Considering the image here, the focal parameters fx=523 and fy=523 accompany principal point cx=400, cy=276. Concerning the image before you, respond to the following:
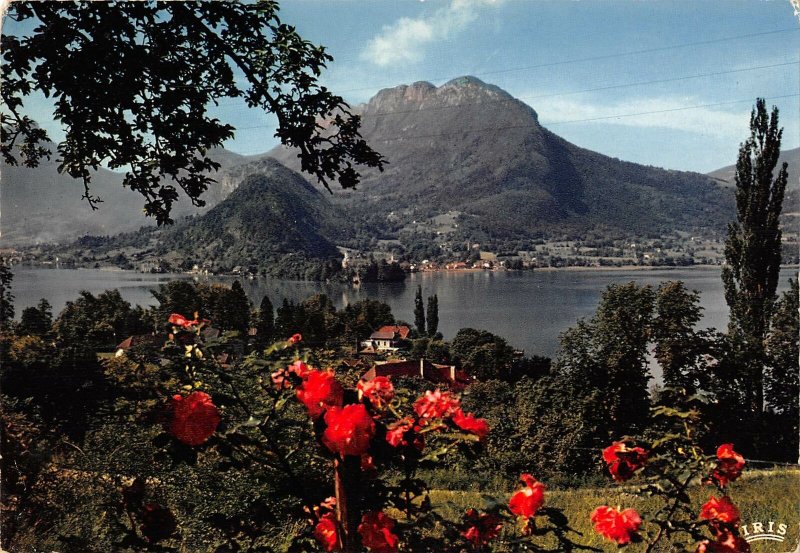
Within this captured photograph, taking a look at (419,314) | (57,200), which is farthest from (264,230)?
(419,314)

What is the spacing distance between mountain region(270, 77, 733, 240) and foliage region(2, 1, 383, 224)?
184 millimetres

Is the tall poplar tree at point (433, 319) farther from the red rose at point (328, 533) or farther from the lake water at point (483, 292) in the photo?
the red rose at point (328, 533)

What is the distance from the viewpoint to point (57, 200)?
2.46 metres

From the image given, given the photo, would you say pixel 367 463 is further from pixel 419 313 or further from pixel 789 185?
pixel 789 185

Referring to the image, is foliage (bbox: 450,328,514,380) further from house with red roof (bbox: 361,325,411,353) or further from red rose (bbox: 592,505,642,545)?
red rose (bbox: 592,505,642,545)

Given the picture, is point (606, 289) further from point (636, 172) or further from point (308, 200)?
point (308, 200)

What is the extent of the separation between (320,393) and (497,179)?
4.70 m

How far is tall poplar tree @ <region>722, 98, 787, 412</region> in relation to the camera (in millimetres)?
3949

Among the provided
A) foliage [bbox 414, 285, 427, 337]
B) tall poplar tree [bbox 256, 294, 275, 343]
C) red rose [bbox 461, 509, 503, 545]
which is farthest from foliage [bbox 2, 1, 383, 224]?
foliage [bbox 414, 285, 427, 337]

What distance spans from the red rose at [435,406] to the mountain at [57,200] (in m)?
1.53

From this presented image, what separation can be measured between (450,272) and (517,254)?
1155mm

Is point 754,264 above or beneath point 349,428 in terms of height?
above

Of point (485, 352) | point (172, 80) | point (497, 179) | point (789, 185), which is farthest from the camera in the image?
→ point (485, 352)

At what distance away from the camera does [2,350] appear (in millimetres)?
2902
